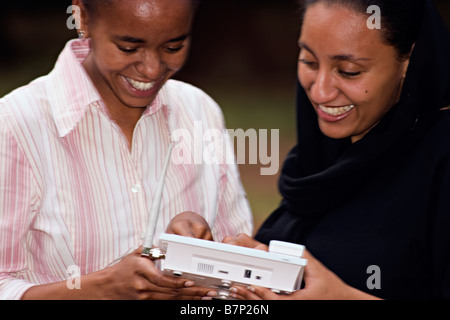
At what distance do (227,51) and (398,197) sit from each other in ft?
17.2

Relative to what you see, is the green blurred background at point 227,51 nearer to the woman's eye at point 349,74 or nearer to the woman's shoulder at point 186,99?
the woman's shoulder at point 186,99

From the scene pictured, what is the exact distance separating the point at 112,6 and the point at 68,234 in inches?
23.7

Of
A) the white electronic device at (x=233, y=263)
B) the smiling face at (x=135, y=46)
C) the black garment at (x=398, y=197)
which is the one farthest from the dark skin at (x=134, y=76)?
the black garment at (x=398, y=197)

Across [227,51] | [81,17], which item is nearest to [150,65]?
[81,17]

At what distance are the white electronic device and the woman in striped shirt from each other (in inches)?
4.5

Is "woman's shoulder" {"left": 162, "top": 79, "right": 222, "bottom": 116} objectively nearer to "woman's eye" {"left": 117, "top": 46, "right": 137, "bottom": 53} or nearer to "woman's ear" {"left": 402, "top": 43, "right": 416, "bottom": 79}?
"woman's eye" {"left": 117, "top": 46, "right": 137, "bottom": 53}

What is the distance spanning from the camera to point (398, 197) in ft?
5.48

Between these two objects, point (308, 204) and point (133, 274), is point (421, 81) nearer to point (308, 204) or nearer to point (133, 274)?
point (308, 204)

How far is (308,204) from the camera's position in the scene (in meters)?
1.86

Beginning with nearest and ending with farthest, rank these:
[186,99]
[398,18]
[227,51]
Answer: [398,18], [186,99], [227,51]

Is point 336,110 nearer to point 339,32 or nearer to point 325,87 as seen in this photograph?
point 325,87

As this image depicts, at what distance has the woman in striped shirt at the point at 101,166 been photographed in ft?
5.14

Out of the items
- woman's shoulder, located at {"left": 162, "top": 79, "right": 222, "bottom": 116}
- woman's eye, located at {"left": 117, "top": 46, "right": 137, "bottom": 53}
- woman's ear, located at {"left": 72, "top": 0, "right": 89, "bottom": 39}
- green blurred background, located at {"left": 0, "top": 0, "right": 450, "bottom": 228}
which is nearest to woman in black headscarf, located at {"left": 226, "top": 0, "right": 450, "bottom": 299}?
woman's shoulder, located at {"left": 162, "top": 79, "right": 222, "bottom": 116}
